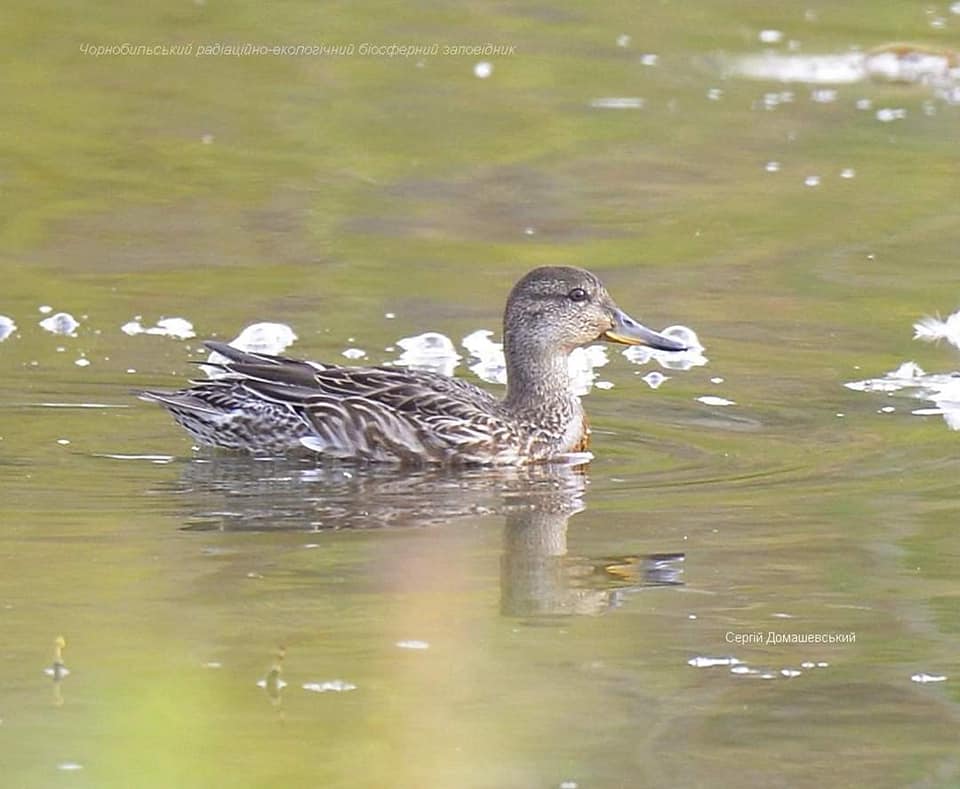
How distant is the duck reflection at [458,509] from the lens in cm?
734

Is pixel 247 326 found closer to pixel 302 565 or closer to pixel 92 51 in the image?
pixel 302 565

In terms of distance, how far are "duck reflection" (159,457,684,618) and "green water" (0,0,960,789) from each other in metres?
0.03

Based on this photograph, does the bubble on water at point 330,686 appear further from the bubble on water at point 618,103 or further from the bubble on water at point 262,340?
the bubble on water at point 618,103

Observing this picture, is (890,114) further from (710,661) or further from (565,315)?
(710,661)

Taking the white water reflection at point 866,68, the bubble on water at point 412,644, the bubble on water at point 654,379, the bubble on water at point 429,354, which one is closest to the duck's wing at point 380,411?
the bubble on water at point 654,379

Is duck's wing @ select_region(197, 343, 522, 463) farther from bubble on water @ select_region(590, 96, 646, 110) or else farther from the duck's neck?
bubble on water @ select_region(590, 96, 646, 110)

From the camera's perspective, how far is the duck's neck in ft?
32.9

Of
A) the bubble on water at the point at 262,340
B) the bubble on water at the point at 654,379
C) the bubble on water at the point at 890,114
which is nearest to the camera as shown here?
the bubble on water at the point at 654,379

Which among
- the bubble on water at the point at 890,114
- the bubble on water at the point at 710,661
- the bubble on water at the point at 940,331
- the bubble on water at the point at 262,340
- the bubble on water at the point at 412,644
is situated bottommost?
the bubble on water at the point at 710,661

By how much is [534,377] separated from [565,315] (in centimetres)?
28

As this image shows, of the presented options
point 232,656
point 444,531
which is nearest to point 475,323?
point 444,531

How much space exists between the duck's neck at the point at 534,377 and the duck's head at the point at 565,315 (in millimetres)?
33

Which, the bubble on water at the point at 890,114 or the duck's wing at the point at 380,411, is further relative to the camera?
the bubble on water at the point at 890,114

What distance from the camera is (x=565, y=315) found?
33.6 ft
